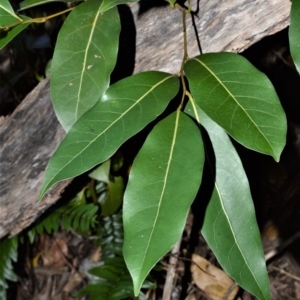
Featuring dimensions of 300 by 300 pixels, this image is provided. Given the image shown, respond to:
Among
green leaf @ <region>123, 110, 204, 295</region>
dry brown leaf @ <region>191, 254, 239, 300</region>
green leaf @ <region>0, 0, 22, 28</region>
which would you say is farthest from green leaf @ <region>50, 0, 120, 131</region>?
dry brown leaf @ <region>191, 254, 239, 300</region>

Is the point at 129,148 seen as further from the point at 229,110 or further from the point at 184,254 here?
the point at 229,110

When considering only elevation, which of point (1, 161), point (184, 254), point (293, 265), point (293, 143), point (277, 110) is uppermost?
point (277, 110)

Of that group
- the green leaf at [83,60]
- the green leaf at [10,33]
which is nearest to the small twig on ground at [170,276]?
the green leaf at [83,60]

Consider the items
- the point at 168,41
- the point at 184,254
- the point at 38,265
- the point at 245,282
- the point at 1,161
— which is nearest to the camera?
the point at 245,282

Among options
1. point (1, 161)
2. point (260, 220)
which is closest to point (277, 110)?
point (1, 161)

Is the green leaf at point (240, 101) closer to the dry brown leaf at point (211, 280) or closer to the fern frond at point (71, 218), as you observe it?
the fern frond at point (71, 218)

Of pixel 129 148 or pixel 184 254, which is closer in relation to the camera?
pixel 129 148
